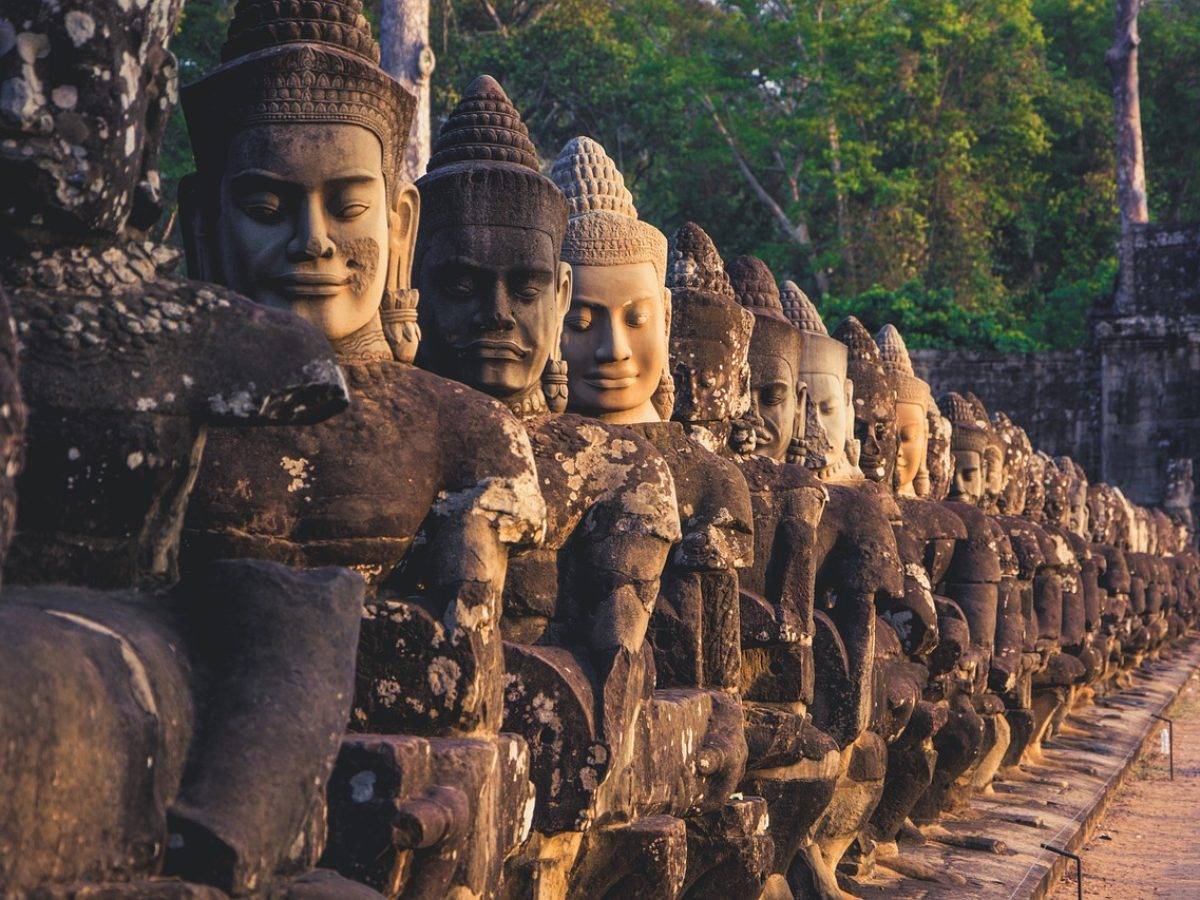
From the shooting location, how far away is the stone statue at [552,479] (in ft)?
14.9

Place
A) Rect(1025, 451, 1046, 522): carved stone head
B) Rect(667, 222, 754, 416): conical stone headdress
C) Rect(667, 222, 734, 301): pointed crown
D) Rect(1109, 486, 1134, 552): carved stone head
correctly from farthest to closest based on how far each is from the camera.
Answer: Rect(1109, 486, 1134, 552): carved stone head, Rect(1025, 451, 1046, 522): carved stone head, Rect(667, 222, 734, 301): pointed crown, Rect(667, 222, 754, 416): conical stone headdress

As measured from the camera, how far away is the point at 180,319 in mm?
2947

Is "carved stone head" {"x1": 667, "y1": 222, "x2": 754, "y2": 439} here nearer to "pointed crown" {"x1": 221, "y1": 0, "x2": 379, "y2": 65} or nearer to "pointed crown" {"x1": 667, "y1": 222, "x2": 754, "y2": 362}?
"pointed crown" {"x1": 667, "y1": 222, "x2": 754, "y2": 362}

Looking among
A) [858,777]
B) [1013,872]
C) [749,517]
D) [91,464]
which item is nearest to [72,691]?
[91,464]

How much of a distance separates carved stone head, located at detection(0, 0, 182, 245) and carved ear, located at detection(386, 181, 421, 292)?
1.36 m

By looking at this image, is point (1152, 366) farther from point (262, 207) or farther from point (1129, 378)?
point (262, 207)

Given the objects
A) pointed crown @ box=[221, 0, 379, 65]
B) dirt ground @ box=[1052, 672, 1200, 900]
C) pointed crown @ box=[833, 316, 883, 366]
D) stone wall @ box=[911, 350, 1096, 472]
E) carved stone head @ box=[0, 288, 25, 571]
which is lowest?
dirt ground @ box=[1052, 672, 1200, 900]

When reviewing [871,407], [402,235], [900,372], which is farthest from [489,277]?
[900,372]

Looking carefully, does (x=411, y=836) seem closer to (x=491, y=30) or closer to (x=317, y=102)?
(x=317, y=102)

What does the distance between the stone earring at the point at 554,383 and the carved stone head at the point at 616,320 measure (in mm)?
492

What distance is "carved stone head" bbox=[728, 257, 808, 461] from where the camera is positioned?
24.9ft

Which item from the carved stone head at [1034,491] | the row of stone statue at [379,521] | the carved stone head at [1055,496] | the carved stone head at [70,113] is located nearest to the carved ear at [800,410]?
the row of stone statue at [379,521]

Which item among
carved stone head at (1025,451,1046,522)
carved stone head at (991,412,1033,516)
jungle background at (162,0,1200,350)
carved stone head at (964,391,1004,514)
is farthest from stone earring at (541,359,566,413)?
jungle background at (162,0,1200,350)

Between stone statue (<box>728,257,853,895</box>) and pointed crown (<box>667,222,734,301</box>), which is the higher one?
pointed crown (<box>667,222,734,301</box>)
